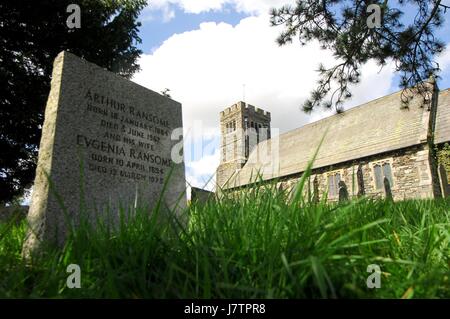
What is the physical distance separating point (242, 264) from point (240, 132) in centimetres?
3935

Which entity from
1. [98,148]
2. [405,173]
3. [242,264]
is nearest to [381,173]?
[405,173]

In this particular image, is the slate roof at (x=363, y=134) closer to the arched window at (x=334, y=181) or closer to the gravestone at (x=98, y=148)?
the arched window at (x=334, y=181)

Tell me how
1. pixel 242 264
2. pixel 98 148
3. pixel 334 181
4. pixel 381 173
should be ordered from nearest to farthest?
pixel 242 264, pixel 98 148, pixel 381 173, pixel 334 181

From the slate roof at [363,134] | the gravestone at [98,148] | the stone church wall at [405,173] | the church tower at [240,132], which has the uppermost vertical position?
the church tower at [240,132]

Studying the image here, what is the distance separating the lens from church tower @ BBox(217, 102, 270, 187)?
1617 inches

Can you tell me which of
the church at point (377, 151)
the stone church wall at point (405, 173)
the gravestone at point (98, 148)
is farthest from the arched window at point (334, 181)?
the gravestone at point (98, 148)

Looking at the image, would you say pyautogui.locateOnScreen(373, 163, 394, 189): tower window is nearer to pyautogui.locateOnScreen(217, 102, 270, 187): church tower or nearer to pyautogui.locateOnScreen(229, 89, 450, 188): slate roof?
pyautogui.locateOnScreen(229, 89, 450, 188): slate roof

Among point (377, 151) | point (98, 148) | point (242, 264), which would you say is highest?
point (377, 151)

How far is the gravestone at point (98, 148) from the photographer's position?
3.30m

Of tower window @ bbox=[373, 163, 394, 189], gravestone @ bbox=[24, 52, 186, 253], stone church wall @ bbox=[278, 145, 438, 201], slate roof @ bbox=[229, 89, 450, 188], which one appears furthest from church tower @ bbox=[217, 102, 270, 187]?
gravestone @ bbox=[24, 52, 186, 253]

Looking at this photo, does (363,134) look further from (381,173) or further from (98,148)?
(98,148)

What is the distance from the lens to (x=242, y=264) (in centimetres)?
180

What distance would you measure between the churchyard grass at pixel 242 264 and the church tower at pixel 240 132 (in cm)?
3765
